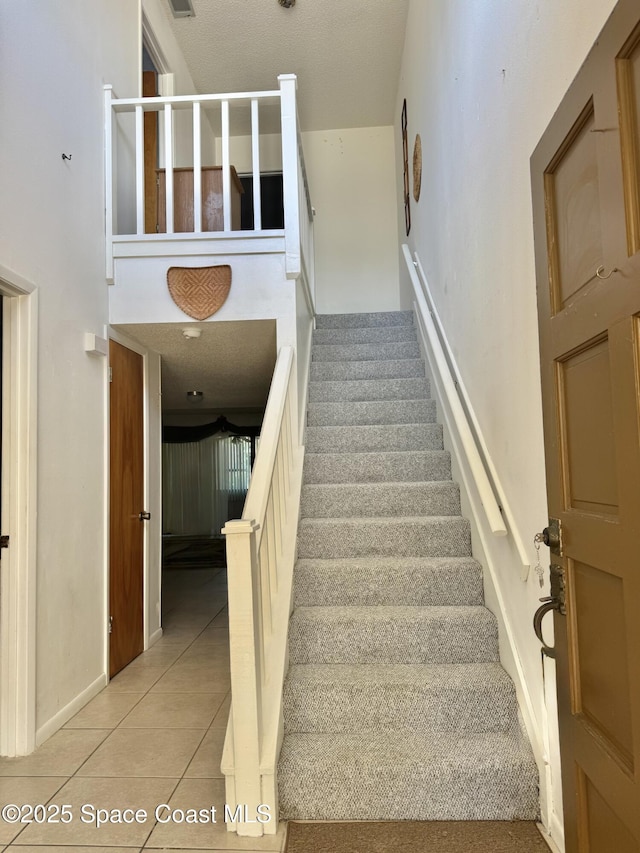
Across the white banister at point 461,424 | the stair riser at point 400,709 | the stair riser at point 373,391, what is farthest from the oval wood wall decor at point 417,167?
the stair riser at point 400,709

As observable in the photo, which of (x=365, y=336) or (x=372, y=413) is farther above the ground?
(x=365, y=336)

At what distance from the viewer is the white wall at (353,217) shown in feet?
21.2

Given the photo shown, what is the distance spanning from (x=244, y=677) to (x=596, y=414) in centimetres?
125

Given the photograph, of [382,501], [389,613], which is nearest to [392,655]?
[389,613]

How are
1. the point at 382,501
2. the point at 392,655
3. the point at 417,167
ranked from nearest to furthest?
1. the point at 392,655
2. the point at 382,501
3. the point at 417,167

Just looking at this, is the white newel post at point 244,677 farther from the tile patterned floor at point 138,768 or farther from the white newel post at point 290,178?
the white newel post at point 290,178

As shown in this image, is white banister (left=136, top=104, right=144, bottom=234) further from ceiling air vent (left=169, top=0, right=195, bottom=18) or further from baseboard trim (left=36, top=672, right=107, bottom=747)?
baseboard trim (left=36, top=672, right=107, bottom=747)

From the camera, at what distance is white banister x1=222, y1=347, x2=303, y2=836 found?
1705mm

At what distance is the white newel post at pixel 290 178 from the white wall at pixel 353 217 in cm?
327

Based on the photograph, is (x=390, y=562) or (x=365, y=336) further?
(x=365, y=336)

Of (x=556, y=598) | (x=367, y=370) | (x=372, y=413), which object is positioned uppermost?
(x=367, y=370)

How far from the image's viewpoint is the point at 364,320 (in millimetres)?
4891

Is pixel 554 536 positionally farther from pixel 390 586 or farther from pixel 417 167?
pixel 417 167

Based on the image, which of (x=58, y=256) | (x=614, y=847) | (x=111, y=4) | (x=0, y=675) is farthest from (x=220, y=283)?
(x=614, y=847)
